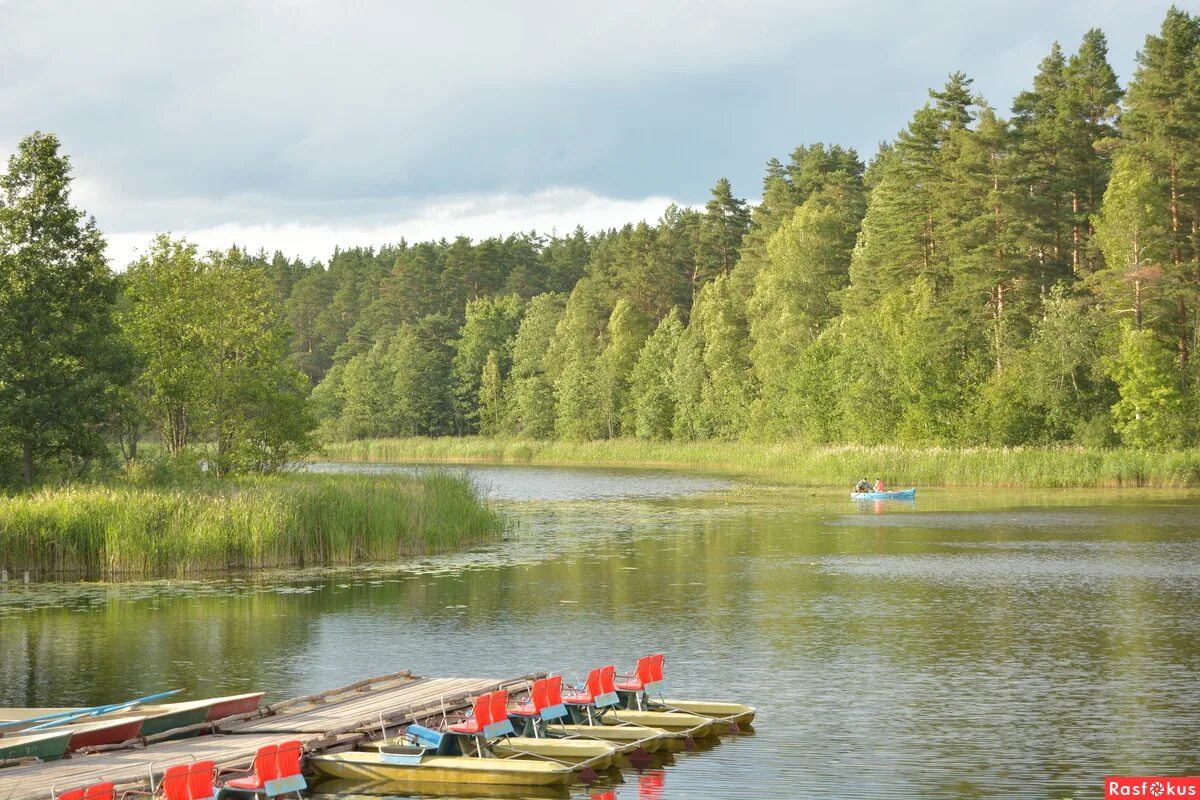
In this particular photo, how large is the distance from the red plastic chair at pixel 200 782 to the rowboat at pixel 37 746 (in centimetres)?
262

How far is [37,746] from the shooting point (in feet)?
45.5

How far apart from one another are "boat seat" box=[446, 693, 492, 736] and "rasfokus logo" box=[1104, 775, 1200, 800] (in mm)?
6555

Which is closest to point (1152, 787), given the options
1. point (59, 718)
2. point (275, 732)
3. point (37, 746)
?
point (275, 732)

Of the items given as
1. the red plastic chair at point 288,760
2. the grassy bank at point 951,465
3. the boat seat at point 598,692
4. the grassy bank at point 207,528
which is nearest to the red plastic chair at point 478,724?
the boat seat at point 598,692

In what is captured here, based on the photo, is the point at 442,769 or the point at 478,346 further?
the point at 478,346

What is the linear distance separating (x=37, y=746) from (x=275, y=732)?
8.34ft

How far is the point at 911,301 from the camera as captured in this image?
2943 inches

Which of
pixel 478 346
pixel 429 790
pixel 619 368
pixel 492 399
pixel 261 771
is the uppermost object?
pixel 478 346

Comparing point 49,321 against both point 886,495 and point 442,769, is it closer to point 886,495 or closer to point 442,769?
point 442,769

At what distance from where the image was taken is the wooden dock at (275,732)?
13.1 metres

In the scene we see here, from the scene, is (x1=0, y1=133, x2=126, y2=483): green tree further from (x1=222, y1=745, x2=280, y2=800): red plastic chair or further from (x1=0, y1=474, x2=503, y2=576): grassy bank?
(x1=222, y1=745, x2=280, y2=800): red plastic chair

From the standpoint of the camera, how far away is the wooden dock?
1309cm

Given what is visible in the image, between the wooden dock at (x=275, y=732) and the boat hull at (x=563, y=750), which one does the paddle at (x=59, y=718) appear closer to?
the wooden dock at (x=275, y=732)

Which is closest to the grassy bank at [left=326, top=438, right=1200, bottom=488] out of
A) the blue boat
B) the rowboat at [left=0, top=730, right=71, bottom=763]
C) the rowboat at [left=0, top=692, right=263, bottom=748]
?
the blue boat
